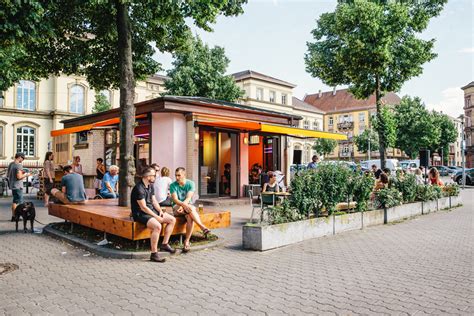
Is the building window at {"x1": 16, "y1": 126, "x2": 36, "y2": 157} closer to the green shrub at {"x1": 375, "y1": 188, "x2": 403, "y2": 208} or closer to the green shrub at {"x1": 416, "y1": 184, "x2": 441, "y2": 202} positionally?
the green shrub at {"x1": 375, "y1": 188, "x2": 403, "y2": 208}

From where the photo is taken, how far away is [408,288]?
463cm

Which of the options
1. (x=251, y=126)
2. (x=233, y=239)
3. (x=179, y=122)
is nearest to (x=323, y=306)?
(x=233, y=239)

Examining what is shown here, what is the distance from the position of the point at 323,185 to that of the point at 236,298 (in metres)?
4.54

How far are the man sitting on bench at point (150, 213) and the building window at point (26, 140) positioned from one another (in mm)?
36845

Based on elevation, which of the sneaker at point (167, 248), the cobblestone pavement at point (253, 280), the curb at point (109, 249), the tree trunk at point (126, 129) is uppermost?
the tree trunk at point (126, 129)

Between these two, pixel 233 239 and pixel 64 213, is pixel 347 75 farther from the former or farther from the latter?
pixel 64 213

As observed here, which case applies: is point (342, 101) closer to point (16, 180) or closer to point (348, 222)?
point (348, 222)

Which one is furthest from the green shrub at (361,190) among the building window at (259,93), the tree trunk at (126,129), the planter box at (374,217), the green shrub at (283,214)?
the building window at (259,93)

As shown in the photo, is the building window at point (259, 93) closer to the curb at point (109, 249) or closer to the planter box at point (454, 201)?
the planter box at point (454, 201)

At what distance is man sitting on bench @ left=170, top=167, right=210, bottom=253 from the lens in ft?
21.6

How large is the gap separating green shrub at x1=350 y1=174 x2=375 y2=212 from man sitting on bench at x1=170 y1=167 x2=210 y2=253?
4194 millimetres

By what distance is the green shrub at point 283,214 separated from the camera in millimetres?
7195

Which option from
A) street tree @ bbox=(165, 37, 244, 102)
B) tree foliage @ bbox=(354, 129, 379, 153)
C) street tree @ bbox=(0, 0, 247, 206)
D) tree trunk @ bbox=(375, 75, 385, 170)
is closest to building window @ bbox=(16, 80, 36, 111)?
street tree @ bbox=(165, 37, 244, 102)

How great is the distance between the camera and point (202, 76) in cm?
3269
